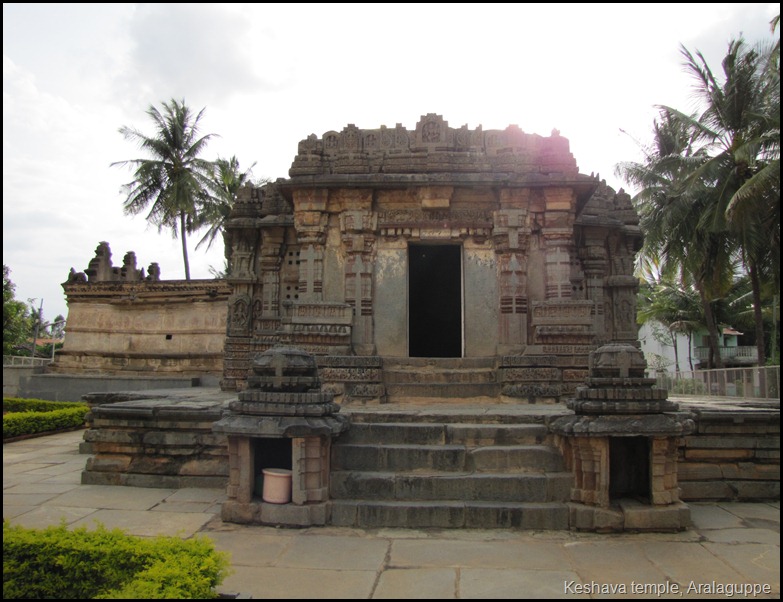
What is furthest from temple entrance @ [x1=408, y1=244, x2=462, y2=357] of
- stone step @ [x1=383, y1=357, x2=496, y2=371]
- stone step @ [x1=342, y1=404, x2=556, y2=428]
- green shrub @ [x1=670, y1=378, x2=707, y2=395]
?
green shrub @ [x1=670, y1=378, x2=707, y2=395]

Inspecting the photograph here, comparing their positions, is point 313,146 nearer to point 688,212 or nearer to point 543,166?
point 543,166

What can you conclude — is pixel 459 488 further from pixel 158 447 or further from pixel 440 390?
pixel 158 447

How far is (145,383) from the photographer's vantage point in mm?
19453

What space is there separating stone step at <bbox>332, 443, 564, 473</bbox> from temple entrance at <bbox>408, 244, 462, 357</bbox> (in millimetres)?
6605

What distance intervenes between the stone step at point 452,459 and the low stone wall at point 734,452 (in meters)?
1.80

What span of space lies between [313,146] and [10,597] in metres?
7.68

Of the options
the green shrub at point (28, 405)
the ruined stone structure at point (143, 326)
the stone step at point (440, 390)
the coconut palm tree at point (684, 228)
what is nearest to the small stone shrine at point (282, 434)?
the stone step at point (440, 390)

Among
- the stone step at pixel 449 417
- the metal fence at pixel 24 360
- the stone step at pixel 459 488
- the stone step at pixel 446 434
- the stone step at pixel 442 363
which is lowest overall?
the stone step at pixel 459 488

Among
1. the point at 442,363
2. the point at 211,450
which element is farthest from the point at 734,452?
the point at 211,450

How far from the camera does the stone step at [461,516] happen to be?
5484 mm

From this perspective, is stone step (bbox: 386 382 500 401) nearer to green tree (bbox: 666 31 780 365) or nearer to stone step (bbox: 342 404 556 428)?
stone step (bbox: 342 404 556 428)

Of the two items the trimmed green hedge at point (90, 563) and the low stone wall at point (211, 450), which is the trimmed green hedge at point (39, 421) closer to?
the low stone wall at point (211, 450)

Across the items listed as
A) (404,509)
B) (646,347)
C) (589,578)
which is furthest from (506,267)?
(646,347)

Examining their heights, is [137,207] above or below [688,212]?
above
